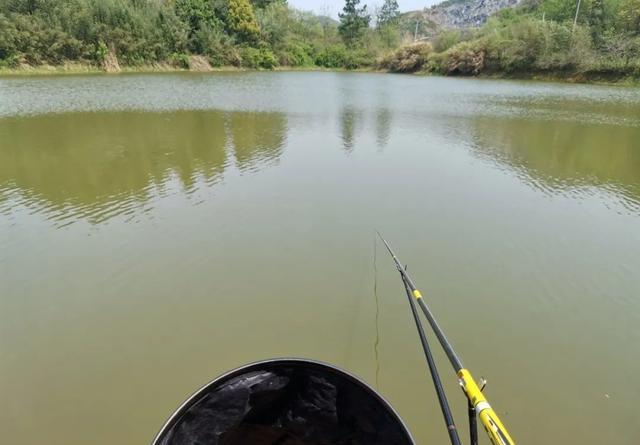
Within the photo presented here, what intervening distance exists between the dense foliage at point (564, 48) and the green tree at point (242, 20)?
18310 mm

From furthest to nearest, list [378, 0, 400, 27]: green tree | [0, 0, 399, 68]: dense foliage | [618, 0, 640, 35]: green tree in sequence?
[378, 0, 400, 27]: green tree, [618, 0, 640, 35]: green tree, [0, 0, 399, 68]: dense foliage

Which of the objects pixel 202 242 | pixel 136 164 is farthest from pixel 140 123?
pixel 202 242

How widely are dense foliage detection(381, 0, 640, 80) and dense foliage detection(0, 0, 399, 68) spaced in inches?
586

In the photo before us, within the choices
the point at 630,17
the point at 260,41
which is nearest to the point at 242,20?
the point at 260,41

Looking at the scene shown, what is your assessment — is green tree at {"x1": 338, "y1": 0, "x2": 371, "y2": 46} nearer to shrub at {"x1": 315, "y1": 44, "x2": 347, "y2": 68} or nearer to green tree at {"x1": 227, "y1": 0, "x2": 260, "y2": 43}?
shrub at {"x1": 315, "y1": 44, "x2": 347, "y2": 68}

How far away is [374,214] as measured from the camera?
199 inches

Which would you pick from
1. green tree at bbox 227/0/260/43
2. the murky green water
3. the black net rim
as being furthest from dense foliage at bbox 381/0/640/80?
the black net rim

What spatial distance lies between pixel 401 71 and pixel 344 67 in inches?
315

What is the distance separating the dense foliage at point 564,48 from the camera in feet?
83.7

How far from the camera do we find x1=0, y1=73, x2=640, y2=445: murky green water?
2291 millimetres

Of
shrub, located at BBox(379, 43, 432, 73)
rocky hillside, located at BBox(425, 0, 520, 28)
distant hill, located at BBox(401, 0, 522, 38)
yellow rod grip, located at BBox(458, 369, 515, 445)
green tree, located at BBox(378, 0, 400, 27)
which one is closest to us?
yellow rod grip, located at BBox(458, 369, 515, 445)

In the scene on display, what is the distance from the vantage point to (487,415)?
110 cm

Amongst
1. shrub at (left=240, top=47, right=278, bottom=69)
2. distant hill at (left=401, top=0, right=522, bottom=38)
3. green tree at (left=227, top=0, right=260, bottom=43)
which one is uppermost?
distant hill at (left=401, top=0, right=522, bottom=38)

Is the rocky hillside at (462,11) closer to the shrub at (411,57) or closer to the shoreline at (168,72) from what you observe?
the shrub at (411,57)
